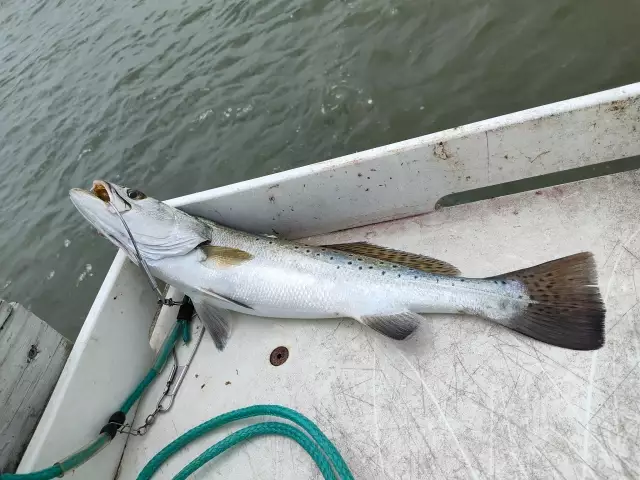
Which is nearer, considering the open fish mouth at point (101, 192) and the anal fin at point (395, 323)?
the anal fin at point (395, 323)

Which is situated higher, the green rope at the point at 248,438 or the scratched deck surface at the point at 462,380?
the green rope at the point at 248,438

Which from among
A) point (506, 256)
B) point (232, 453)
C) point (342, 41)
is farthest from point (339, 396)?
point (342, 41)

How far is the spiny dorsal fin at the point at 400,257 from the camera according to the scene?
3039mm

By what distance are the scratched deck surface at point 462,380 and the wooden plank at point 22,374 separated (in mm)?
599

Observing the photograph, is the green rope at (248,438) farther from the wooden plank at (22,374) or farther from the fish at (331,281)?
the wooden plank at (22,374)

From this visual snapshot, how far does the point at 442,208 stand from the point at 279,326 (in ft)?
4.53

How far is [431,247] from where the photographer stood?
333 cm

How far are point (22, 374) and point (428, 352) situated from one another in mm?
2283

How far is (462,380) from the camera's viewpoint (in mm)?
2645

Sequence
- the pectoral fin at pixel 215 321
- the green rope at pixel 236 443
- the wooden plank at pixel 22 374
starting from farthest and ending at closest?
the pectoral fin at pixel 215 321 → the wooden plank at pixel 22 374 → the green rope at pixel 236 443

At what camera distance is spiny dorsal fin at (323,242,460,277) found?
3.04 m

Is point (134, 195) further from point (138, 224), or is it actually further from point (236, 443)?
point (236, 443)

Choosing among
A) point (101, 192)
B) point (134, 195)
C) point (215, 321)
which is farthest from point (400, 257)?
point (101, 192)

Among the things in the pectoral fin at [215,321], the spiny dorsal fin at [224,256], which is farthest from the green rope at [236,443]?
the spiny dorsal fin at [224,256]
